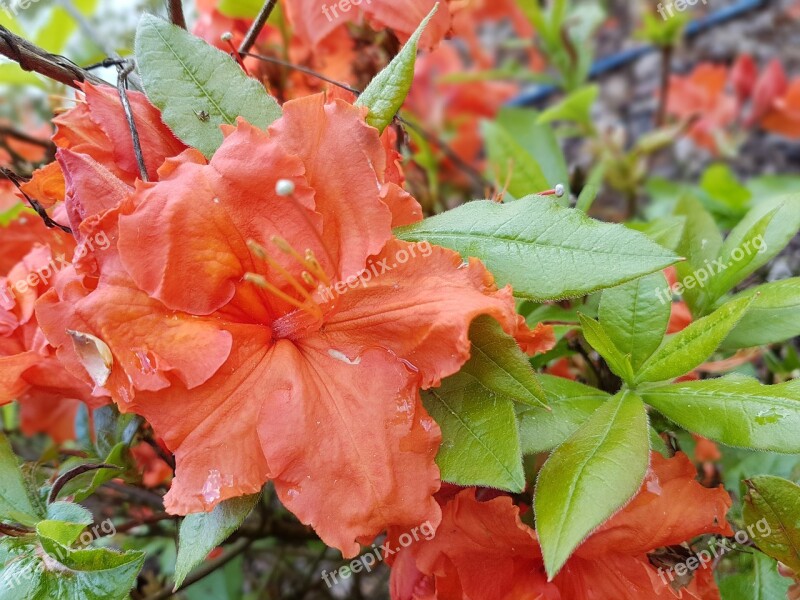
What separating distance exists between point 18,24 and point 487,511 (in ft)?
3.41

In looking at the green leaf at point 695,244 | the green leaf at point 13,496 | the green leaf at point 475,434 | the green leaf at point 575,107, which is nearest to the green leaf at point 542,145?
the green leaf at point 575,107

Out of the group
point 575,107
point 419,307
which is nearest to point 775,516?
point 419,307

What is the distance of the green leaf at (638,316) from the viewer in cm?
87

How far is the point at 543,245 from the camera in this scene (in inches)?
29.0

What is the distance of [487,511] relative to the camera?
77cm

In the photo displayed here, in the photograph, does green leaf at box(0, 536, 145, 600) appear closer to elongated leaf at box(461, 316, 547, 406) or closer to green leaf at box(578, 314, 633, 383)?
elongated leaf at box(461, 316, 547, 406)

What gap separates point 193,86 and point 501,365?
42 centimetres

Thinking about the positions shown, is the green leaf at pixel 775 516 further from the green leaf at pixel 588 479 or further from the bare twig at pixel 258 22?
the bare twig at pixel 258 22

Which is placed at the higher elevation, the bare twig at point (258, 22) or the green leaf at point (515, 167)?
the bare twig at point (258, 22)

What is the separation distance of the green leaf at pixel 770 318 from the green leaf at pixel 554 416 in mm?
226

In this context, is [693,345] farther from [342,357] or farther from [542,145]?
[542,145]

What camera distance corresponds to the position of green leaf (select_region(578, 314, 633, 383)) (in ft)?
2.74

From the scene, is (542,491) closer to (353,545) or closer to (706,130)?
(353,545)

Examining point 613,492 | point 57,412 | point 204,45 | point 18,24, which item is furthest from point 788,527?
point 18,24
